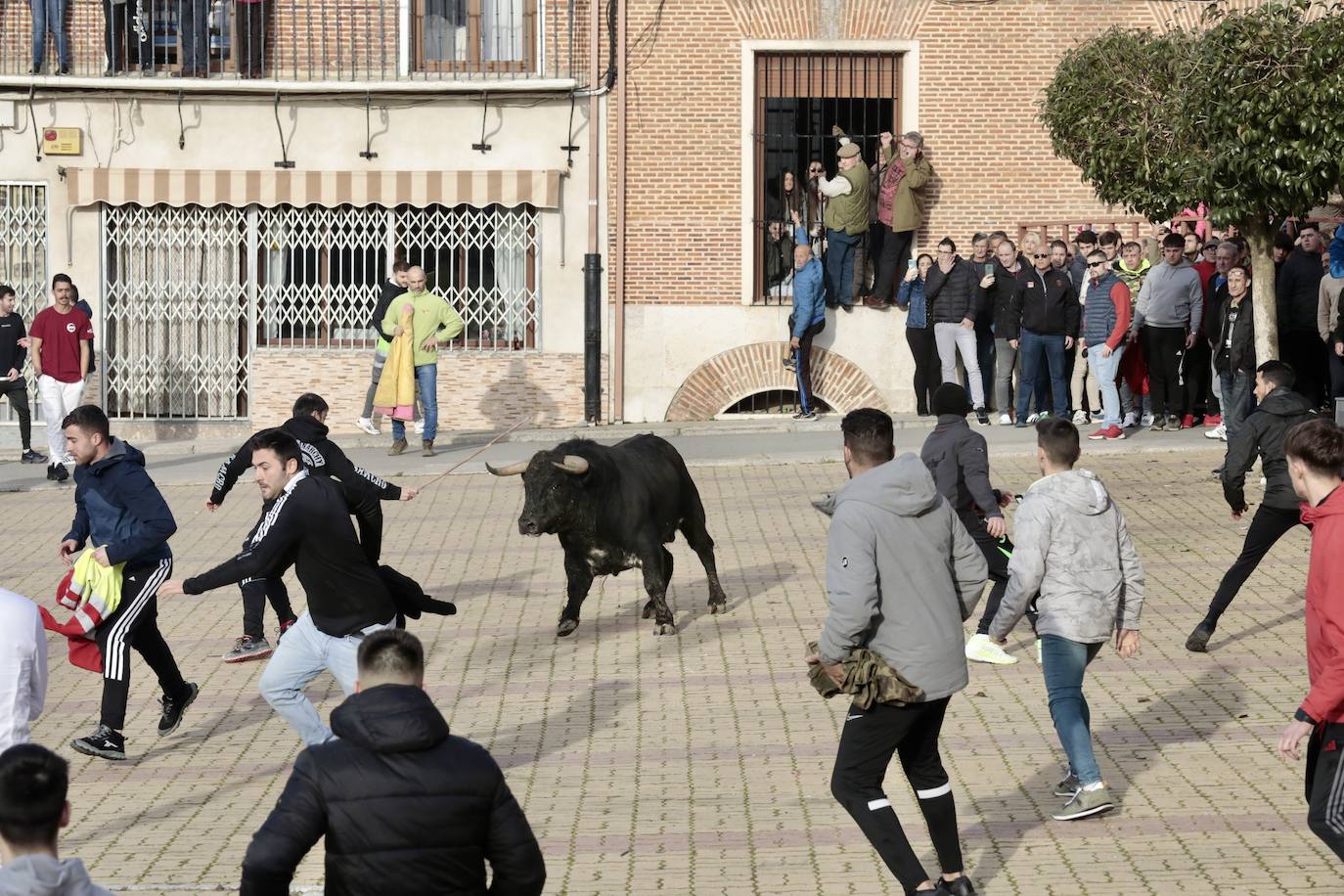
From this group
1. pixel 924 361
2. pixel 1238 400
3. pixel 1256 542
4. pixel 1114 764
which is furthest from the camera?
pixel 924 361

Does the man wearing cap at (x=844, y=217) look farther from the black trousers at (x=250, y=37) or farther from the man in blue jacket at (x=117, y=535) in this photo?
the man in blue jacket at (x=117, y=535)

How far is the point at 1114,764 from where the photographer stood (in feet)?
30.7

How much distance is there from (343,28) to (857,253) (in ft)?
21.9

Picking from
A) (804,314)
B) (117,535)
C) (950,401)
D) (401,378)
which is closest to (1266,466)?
(950,401)

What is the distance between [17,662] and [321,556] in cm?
206

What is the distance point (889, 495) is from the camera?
702cm

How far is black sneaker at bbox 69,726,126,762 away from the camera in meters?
9.70

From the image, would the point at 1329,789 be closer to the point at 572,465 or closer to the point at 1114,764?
the point at 1114,764

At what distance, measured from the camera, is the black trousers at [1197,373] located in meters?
19.9

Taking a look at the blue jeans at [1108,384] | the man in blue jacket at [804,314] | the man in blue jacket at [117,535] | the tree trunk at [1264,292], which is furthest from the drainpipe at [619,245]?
the man in blue jacket at [117,535]

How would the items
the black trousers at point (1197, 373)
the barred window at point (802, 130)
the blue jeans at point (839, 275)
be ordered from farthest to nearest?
the barred window at point (802, 130), the blue jeans at point (839, 275), the black trousers at point (1197, 373)

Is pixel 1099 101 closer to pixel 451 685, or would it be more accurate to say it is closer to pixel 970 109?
pixel 970 109

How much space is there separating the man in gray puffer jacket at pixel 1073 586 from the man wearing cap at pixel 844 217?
14148mm

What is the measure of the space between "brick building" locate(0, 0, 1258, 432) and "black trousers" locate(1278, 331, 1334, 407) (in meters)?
4.54
